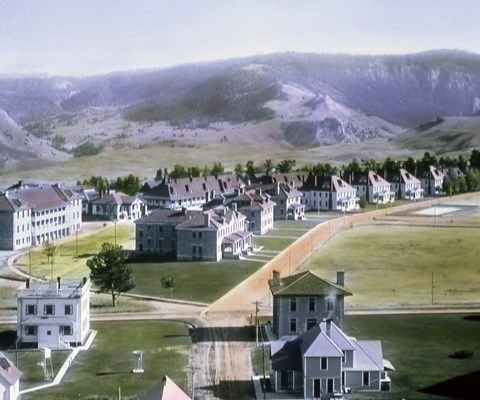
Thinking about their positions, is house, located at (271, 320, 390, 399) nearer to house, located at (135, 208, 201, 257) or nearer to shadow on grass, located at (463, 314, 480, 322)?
shadow on grass, located at (463, 314, 480, 322)

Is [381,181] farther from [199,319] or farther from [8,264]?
[199,319]

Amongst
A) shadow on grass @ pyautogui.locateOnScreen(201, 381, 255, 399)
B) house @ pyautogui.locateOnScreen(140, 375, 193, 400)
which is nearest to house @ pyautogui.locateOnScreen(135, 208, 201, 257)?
shadow on grass @ pyautogui.locateOnScreen(201, 381, 255, 399)

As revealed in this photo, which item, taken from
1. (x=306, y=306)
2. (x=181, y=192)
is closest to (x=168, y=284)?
(x=306, y=306)

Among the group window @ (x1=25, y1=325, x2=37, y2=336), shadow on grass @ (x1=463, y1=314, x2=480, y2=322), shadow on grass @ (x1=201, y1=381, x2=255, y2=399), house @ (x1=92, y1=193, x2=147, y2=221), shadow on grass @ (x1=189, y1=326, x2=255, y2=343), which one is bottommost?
shadow on grass @ (x1=201, y1=381, x2=255, y2=399)

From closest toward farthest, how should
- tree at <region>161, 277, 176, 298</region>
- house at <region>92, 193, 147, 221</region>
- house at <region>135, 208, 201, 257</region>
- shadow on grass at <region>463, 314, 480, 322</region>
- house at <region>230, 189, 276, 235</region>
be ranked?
Result: shadow on grass at <region>463, 314, 480, 322</region>
tree at <region>161, 277, 176, 298</region>
house at <region>135, 208, 201, 257</region>
house at <region>230, 189, 276, 235</region>
house at <region>92, 193, 147, 221</region>

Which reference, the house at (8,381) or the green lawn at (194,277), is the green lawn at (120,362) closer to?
the house at (8,381)

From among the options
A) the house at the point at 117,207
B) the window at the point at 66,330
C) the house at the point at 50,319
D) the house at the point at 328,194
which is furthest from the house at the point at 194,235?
the house at the point at 328,194

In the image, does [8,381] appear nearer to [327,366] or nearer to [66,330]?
[66,330]

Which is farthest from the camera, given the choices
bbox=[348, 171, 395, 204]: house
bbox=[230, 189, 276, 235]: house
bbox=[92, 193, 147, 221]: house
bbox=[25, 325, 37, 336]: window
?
bbox=[348, 171, 395, 204]: house
